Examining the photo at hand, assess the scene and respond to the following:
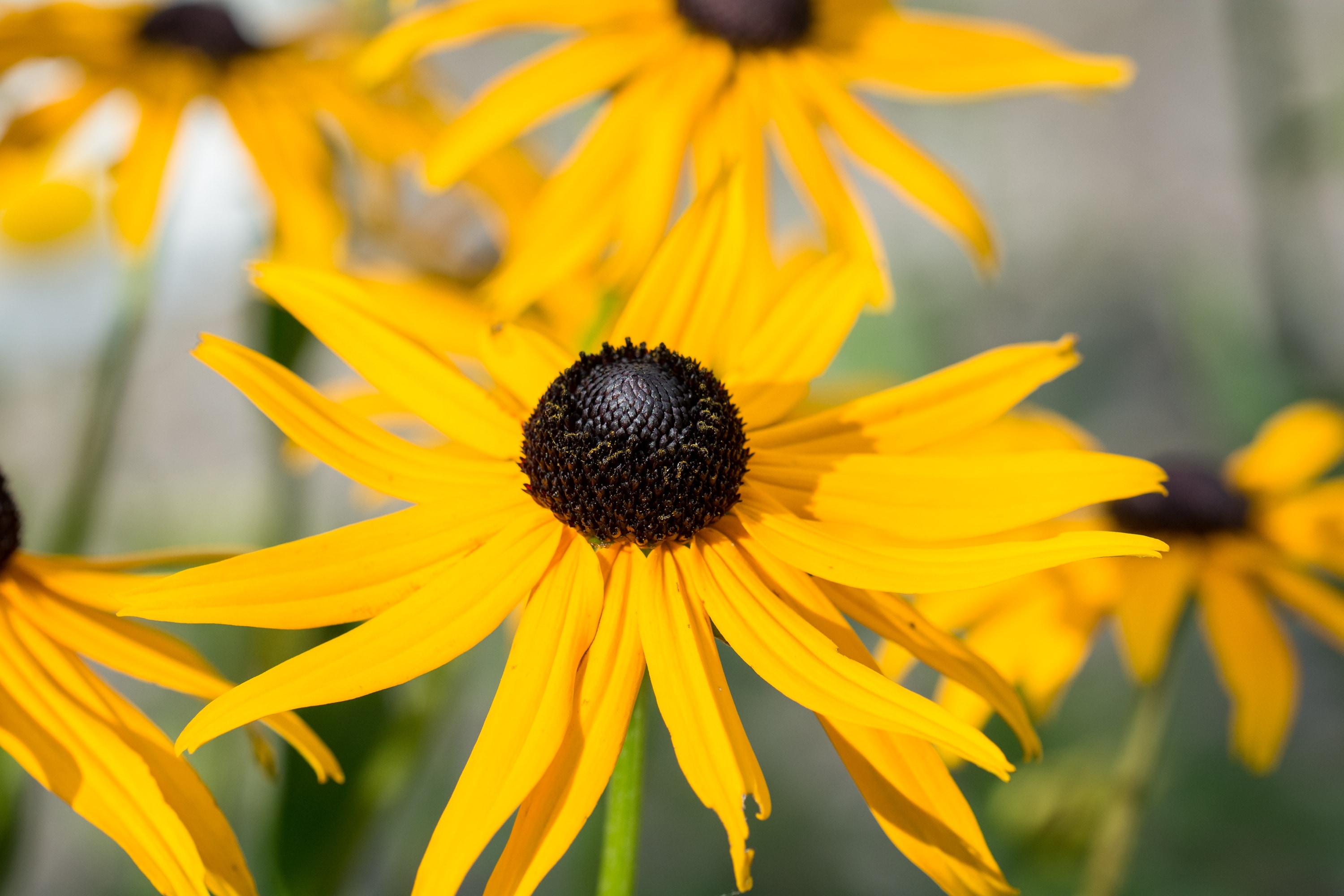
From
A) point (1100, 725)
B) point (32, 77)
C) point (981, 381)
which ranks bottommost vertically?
point (981, 381)

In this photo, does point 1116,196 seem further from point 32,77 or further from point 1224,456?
point 32,77

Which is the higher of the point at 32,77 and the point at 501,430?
the point at 32,77

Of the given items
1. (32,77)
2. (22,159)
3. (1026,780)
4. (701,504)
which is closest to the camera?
(701,504)

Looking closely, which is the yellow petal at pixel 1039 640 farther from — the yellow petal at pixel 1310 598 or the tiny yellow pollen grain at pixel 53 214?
the tiny yellow pollen grain at pixel 53 214

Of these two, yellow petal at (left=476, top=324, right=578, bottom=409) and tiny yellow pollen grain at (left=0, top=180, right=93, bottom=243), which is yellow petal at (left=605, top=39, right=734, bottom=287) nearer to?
yellow petal at (left=476, top=324, right=578, bottom=409)

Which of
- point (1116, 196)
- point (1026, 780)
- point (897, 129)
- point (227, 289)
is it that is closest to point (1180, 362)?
point (1116, 196)

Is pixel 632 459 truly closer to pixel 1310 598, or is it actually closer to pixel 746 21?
pixel 746 21

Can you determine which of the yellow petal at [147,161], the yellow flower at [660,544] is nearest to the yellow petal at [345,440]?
the yellow flower at [660,544]
